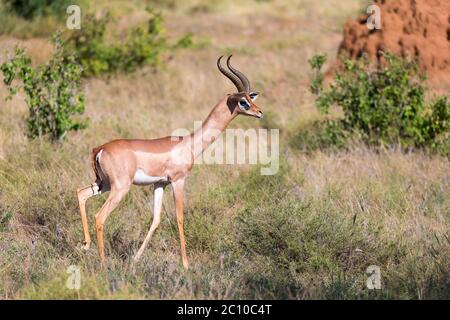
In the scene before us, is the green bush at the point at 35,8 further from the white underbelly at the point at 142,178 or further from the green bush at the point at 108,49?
the white underbelly at the point at 142,178

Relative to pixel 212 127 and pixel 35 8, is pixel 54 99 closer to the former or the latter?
pixel 212 127

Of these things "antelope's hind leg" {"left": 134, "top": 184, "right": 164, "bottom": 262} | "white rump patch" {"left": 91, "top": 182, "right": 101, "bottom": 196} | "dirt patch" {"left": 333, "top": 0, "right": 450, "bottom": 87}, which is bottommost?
"antelope's hind leg" {"left": 134, "top": 184, "right": 164, "bottom": 262}

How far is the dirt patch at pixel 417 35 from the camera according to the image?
42.2 feet

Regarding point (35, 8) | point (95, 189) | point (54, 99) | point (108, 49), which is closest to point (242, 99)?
point (95, 189)

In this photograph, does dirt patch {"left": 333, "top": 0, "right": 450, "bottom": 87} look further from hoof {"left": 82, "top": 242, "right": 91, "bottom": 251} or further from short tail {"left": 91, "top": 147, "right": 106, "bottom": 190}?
hoof {"left": 82, "top": 242, "right": 91, "bottom": 251}

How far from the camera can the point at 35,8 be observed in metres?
18.0

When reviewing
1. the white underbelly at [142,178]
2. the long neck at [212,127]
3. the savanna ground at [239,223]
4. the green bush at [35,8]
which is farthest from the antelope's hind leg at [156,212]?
the green bush at [35,8]

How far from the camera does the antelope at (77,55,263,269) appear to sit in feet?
21.7

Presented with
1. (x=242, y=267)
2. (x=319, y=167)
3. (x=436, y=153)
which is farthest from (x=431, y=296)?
(x=436, y=153)

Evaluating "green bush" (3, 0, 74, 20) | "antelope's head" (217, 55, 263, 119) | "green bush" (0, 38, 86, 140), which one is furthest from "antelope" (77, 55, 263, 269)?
"green bush" (3, 0, 74, 20)

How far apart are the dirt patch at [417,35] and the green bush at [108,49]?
13.7ft

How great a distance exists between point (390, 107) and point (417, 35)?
2.79 meters

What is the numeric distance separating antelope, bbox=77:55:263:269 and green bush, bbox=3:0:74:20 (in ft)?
38.3

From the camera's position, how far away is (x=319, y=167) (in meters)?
9.64
